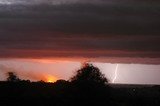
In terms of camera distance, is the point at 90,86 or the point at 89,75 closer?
the point at 90,86

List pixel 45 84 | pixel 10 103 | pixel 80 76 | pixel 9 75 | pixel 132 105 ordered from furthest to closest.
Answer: pixel 45 84, pixel 9 75, pixel 80 76, pixel 132 105, pixel 10 103

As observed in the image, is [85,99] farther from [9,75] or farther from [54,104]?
[9,75]

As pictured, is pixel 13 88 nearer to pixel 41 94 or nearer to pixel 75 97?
pixel 41 94

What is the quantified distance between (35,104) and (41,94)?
15.8 meters

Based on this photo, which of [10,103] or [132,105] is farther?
[132,105]

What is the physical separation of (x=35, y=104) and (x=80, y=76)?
1727cm

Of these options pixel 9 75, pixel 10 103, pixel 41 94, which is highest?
pixel 9 75

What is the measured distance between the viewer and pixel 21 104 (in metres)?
103

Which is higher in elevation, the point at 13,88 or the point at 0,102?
the point at 13,88

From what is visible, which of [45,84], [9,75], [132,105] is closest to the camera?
[132,105]

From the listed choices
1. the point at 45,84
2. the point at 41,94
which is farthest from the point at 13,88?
the point at 45,84

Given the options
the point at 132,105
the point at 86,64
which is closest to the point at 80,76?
the point at 86,64

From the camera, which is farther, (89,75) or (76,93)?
(89,75)

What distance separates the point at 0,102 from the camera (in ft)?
333
